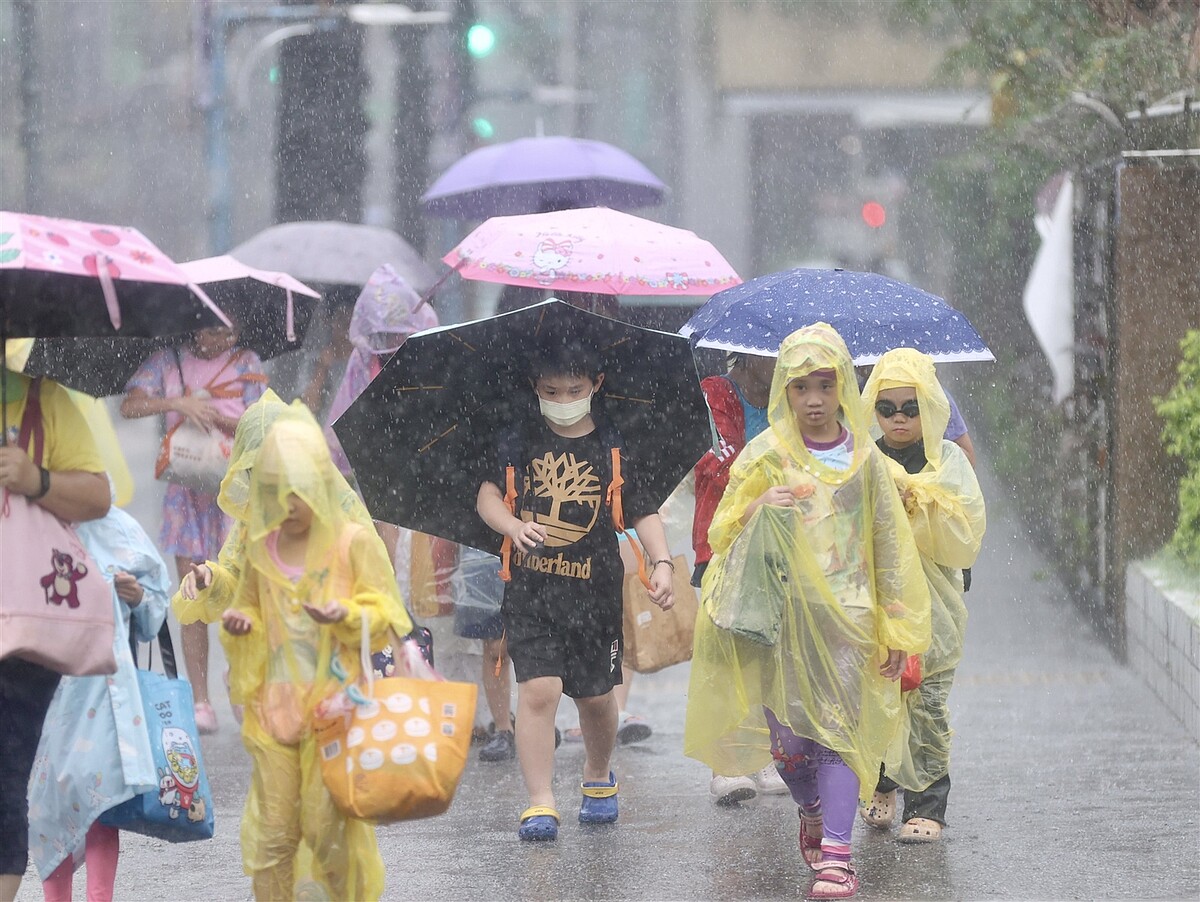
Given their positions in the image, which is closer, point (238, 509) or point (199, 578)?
point (199, 578)

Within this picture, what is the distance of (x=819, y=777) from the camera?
5.73 m

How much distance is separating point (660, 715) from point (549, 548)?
2.66 metres

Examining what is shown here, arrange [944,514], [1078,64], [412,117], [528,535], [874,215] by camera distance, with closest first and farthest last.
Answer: [528,535], [944,514], [1078,64], [412,117], [874,215]

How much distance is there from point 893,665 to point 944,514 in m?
0.61

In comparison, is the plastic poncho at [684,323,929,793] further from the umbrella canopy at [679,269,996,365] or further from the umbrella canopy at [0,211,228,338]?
the umbrella canopy at [0,211,228,338]

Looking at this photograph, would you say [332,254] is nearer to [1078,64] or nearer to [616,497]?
[616,497]

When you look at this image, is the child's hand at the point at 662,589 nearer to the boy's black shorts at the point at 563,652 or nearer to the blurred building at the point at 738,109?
the boy's black shorts at the point at 563,652

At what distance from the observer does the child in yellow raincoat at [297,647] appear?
185 inches

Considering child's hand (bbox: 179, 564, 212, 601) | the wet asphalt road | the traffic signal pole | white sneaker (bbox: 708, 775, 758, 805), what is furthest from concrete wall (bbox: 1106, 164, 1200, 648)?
the traffic signal pole

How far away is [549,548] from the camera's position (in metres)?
6.29

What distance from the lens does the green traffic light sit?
15922 mm

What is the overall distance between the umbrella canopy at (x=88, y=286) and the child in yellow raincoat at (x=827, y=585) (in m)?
1.76

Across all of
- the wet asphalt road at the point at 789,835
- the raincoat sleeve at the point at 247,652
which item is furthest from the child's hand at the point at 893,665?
the raincoat sleeve at the point at 247,652

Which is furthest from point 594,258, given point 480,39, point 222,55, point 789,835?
point 222,55
